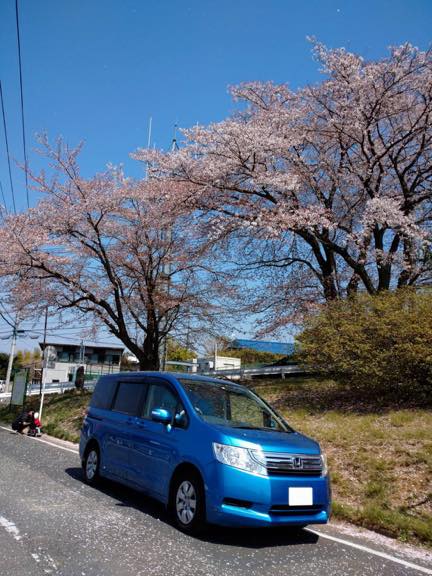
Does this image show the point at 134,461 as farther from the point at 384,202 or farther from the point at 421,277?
the point at 421,277

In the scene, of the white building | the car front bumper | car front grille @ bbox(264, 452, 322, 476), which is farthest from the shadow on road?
the white building

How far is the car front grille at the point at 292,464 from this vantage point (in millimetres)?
5160

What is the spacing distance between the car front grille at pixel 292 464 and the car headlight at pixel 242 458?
7cm

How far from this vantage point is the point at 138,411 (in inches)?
273

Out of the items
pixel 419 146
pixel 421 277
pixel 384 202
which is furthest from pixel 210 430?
pixel 419 146

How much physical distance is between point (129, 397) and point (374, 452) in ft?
12.8

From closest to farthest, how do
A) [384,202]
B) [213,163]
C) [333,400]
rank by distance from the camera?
[333,400]
[384,202]
[213,163]

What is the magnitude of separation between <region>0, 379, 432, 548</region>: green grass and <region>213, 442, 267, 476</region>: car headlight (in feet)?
6.92

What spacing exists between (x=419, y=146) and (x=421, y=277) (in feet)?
13.5

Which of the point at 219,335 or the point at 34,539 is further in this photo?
the point at 219,335

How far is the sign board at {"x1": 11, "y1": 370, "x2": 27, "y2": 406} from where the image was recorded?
21420 mm

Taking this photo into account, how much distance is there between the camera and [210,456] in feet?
17.2

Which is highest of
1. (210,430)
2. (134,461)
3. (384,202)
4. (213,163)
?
(213,163)

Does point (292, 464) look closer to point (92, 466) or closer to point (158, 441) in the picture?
point (158, 441)
